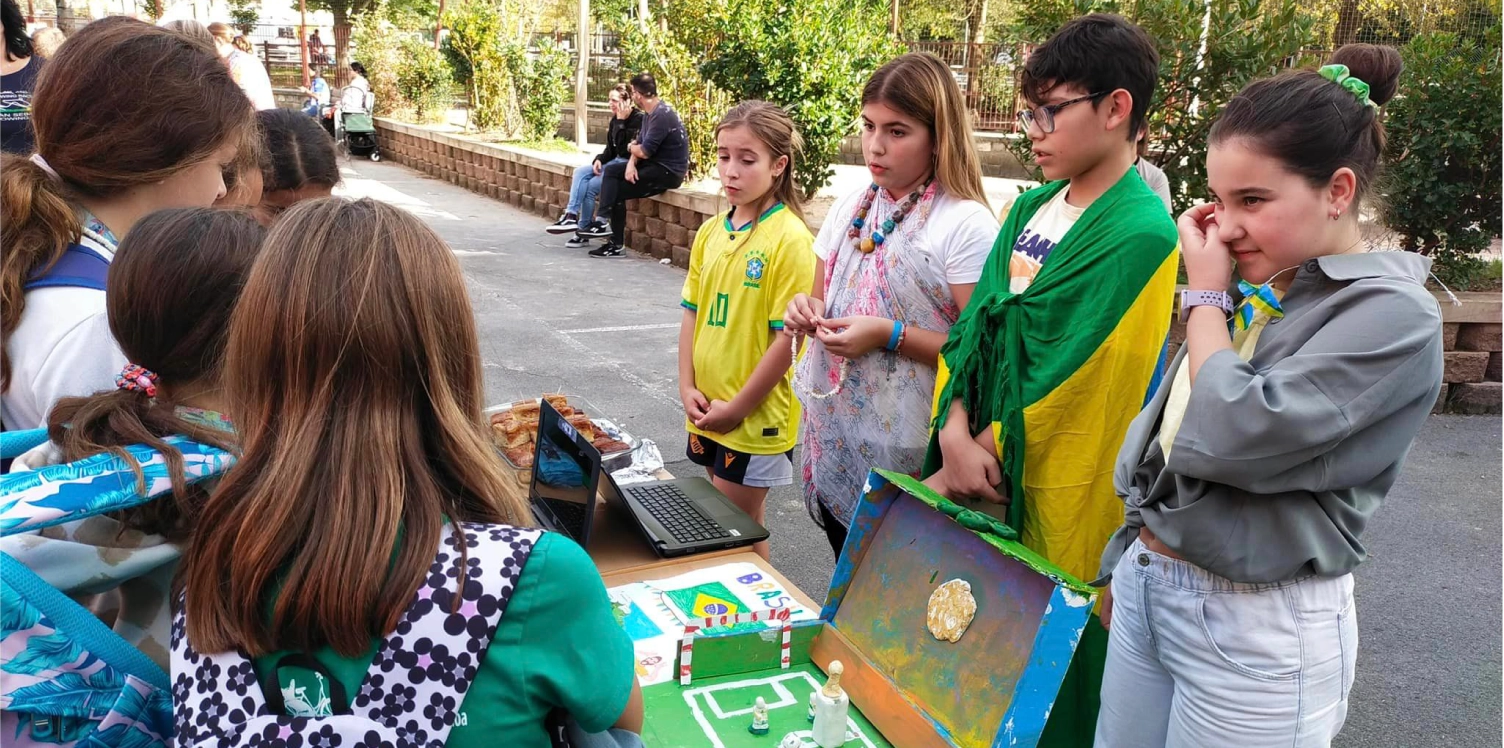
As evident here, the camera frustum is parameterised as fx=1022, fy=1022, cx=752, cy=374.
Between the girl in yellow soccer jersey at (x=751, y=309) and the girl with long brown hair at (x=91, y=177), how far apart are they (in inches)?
54.5

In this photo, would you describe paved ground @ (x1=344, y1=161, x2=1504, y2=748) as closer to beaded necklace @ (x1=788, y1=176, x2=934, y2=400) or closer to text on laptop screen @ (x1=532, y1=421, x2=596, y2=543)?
text on laptop screen @ (x1=532, y1=421, x2=596, y2=543)

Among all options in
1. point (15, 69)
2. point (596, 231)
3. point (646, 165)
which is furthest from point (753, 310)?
point (596, 231)

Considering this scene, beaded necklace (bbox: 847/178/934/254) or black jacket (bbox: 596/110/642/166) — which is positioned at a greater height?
beaded necklace (bbox: 847/178/934/254)

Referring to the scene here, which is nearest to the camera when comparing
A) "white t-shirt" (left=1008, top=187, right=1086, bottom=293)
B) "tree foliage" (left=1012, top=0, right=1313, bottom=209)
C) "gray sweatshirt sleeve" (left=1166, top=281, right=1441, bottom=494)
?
"gray sweatshirt sleeve" (left=1166, top=281, right=1441, bottom=494)

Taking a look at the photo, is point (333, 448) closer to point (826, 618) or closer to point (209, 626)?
point (209, 626)

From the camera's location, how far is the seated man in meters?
9.25

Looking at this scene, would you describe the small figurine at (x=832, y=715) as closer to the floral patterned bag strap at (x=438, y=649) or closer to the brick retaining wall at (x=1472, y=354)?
the floral patterned bag strap at (x=438, y=649)

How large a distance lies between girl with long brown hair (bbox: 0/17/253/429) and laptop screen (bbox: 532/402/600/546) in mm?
833

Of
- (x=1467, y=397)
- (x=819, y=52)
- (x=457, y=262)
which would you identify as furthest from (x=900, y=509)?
(x=819, y=52)

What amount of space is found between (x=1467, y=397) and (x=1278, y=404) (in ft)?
17.9

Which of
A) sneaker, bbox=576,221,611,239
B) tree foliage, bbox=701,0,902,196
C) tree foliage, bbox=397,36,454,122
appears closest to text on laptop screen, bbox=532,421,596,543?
tree foliage, bbox=701,0,902,196

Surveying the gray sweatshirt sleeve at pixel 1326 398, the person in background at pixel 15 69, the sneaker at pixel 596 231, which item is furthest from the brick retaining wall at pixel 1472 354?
the sneaker at pixel 596 231

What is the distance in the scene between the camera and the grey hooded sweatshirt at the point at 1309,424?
1.44 metres

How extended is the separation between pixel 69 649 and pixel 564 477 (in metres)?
1.16
